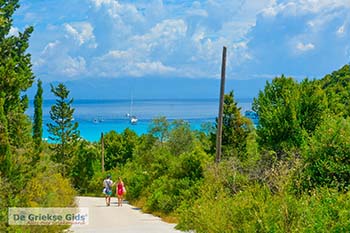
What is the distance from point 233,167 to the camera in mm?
17000

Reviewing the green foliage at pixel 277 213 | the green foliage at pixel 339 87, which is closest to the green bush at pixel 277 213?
the green foliage at pixel 277 213

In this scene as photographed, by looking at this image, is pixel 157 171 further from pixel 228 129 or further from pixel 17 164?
pixel 17 164

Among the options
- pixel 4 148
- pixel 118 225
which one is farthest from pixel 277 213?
pixel 118 225

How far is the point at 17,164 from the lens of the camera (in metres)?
14.2

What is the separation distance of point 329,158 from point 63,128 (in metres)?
39.0

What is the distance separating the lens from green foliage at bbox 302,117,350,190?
413 inches

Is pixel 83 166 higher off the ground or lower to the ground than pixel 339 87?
lower

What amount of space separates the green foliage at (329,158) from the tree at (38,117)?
8.94 metres

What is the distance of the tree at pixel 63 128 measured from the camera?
47.2 metres

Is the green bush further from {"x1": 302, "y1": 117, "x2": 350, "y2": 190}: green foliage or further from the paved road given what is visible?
the paved road

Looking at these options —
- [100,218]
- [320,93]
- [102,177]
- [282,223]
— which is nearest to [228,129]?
[320,93]

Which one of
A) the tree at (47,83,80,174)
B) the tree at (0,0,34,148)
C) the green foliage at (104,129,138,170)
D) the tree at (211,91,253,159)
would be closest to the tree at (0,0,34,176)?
the tree at (0,0,34,148)

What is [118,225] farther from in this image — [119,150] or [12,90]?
[119,150]

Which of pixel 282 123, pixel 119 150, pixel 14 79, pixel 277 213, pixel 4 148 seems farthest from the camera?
pixel 119 150
